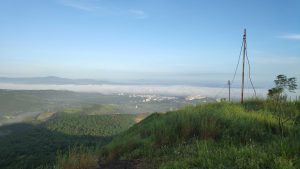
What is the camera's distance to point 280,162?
19.3 ft

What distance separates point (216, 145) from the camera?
30.2ft

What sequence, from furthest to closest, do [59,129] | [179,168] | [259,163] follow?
[59,129] → [179,168] → [259,163]

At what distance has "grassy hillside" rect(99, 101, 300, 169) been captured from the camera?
6578mm

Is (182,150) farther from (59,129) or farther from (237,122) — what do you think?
(59,129)

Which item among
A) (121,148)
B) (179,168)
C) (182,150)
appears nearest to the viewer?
(179,168)

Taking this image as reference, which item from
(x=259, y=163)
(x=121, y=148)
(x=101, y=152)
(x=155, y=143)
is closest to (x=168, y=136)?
(x=155, y=143)

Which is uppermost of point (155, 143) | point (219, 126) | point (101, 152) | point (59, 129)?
point (219, 126)

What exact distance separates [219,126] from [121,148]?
387 cm

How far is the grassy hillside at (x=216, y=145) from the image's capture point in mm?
6578

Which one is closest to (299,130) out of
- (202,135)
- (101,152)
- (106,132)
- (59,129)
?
(202,135)

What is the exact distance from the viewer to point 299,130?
9734 mm

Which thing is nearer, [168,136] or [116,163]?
[116,163]

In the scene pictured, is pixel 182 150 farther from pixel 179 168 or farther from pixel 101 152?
pixel 101 152

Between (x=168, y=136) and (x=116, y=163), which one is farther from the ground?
(x=168, y=136)
